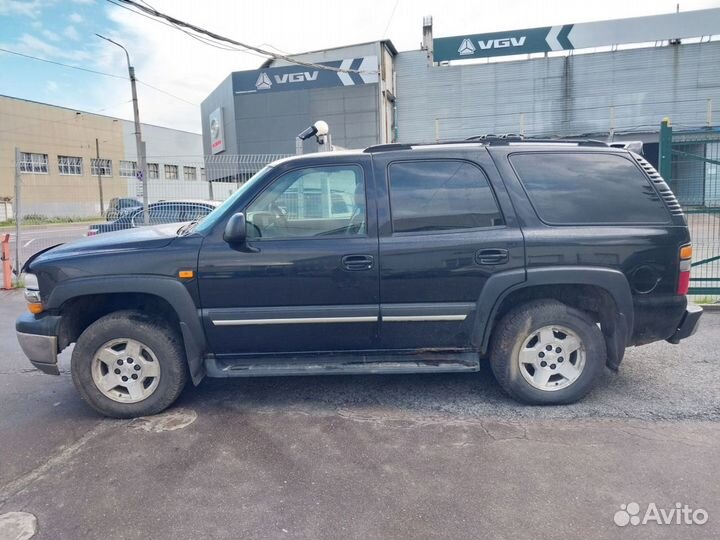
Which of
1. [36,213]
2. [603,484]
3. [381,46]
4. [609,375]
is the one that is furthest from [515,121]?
[36,213]

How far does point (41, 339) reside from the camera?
12.3 ft

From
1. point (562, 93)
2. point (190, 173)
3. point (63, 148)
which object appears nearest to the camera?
point (190, 173)

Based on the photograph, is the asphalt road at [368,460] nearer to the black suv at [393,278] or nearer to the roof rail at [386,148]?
the black suv at [393,278]

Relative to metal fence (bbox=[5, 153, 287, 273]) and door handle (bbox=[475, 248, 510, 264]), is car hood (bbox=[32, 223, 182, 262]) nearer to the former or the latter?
metal fence (bbox=[5, 153, 287, 273])

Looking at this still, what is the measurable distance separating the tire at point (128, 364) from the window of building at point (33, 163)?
Result: 4511 centimetres

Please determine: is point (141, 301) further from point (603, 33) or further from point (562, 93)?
point (603, 33)

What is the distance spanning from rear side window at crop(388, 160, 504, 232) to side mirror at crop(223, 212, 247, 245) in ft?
3.59

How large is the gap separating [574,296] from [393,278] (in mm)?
1463

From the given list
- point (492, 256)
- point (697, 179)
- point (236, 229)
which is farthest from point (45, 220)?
point (492, 256)

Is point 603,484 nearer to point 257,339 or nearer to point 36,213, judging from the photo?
point 257,339

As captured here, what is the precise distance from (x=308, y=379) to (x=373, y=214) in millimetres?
1695

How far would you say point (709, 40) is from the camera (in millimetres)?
22891

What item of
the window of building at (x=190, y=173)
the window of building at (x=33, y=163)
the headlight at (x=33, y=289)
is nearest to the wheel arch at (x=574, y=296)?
the headlight at (x=33, y=289)

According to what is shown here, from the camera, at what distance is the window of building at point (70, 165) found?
44406 mm
